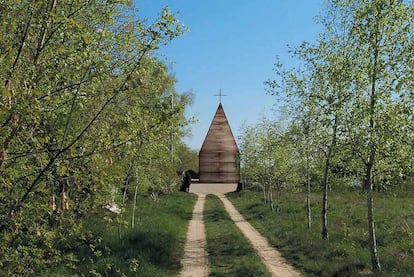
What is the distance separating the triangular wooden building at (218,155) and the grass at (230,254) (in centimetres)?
3661

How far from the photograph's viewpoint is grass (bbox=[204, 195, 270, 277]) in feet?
38.7

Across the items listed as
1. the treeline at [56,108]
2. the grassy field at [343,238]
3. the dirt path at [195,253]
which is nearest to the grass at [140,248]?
the dirt path at [195,253]

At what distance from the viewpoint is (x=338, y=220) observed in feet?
63.2

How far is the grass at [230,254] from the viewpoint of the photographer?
11.8 metres

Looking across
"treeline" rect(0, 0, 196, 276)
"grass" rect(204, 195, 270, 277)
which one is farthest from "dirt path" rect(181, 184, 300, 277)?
"treeline" rect(0, 0, 196, 276)

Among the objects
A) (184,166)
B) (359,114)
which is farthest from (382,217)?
(184,166)

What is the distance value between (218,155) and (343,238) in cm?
4362

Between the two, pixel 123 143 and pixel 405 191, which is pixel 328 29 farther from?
pixel 405 191

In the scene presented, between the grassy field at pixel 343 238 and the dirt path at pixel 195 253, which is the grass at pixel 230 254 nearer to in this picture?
the dirt path at pixel 195 253

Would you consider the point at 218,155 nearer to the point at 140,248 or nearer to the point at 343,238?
the point at 343,238

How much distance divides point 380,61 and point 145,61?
25.3 ft

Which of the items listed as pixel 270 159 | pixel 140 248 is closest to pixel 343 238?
pixel 140 248

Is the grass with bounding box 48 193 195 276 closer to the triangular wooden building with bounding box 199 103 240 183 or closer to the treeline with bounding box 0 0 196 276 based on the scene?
the treeline with bounding box 0 0 196 276

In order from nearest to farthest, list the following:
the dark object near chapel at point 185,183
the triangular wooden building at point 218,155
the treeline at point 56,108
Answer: the treeline at point 56,108 < the dark object near chapel at point 185,183 < the triangular wooden building at point 218,155
